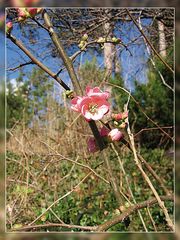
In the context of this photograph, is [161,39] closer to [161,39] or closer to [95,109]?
[161,39]

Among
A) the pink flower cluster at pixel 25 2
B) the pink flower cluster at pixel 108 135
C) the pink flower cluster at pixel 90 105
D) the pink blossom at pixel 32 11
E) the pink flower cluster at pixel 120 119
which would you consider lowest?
the pink flower cluster at pixel 108 135

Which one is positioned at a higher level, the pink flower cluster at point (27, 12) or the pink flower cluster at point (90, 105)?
the pink flower cluster at point (27, 12)

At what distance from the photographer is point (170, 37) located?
88 centimetres

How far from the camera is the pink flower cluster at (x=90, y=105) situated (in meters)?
0.52

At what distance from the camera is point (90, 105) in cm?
52

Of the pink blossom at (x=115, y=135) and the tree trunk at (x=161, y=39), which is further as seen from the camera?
the tree trunk at (x=161, y=39)

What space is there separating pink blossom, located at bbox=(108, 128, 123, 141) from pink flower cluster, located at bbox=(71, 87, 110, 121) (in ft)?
0.10

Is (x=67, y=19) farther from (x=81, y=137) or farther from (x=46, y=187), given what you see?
(x=46, y=187)

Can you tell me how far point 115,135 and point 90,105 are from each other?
6 cm

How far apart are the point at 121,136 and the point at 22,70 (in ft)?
1.05

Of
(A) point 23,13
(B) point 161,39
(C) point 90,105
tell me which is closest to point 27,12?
(A) point 23,13

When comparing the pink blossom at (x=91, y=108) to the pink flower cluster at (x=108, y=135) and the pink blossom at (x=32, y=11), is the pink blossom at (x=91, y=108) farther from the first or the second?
the pink blossom at (x=32, y=11)

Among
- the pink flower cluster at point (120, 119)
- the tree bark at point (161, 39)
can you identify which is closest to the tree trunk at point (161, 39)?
the tree bark at point (161, 39)

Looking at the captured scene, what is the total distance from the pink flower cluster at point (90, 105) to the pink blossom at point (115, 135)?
3 centimetres
